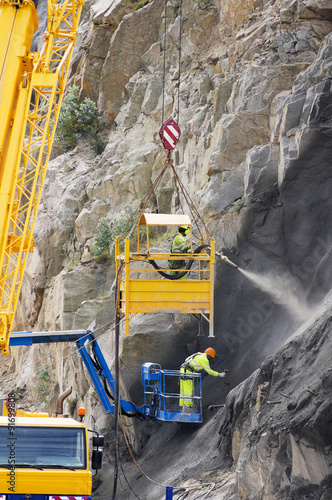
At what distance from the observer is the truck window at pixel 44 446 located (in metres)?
10.1

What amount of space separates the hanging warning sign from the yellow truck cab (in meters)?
7.91

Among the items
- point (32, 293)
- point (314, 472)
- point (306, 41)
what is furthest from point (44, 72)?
point (32, 293)

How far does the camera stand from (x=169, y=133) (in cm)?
1636

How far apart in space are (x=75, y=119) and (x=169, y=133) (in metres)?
17.4

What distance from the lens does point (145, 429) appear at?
17.5m

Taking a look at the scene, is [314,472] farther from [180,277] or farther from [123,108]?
[123,108]

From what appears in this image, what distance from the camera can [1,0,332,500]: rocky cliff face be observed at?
1212 centimetres

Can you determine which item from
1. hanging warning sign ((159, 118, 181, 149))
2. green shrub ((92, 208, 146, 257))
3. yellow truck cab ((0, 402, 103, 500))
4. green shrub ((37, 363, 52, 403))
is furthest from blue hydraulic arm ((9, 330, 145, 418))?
green shrub ((37, 363, 52, 403))

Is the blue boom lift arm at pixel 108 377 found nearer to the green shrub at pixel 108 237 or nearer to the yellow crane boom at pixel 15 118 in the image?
→ the yellow crane boom at pixel 15 118

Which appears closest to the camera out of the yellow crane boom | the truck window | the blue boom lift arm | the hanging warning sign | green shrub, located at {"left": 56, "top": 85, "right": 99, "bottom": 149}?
the truck window

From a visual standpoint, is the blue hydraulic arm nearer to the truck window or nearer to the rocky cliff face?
the rocky cliff face

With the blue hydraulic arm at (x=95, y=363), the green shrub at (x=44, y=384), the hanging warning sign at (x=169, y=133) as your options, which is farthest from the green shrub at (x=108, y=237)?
the blue hydraulic arm at (x=95, y=363)

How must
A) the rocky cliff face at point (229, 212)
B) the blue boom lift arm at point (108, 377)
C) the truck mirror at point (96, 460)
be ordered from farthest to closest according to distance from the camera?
the blue boom lift arm at point (108, 377) < the rocky cliff face at point (229, 212) < the truck mirror at point (96, 460)

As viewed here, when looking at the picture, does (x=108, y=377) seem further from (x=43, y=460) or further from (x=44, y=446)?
(x=43, y=460)
